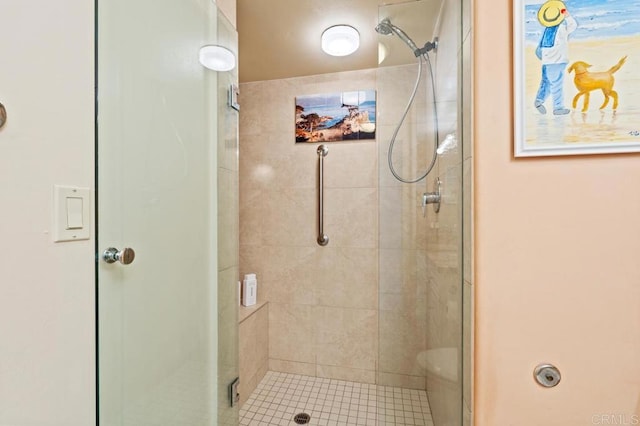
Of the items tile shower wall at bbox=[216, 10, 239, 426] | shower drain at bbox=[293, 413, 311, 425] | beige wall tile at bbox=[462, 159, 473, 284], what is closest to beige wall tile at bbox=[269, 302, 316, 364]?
shower drain at bbox=[293, 413, 311, 425]

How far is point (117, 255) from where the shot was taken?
0.85m

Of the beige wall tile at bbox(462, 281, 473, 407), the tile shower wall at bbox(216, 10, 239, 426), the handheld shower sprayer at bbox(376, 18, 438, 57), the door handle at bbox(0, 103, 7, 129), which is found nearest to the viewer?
the door handle at bbox(0, 103, 7, 129)

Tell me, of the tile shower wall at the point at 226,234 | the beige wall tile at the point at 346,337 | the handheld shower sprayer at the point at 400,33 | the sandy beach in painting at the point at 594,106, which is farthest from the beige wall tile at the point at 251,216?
the sandy beach in painting at the point at 594,106

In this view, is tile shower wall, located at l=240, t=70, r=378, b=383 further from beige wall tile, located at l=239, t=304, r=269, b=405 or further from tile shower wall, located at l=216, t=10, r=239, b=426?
tile shower wall, located at l=216, t=10, r=239, b=426

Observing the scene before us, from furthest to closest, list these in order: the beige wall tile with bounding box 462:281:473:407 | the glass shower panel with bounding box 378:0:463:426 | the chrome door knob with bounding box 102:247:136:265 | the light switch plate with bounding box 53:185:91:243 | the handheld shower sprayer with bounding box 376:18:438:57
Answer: the handheld shower sprayer with bounding box 376:18:438:57
the glass shower panel with bounding box 378:0:463:426
the beige wall tile with bounding box 462:281:473:407
the chrome door knob with bounding box 102:247:136:265
the light switch plate with bounding box 53:185:91:243

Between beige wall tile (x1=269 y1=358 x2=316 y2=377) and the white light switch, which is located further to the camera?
beige wall tile (x1=269 y1=358 x2=316 y2=377)

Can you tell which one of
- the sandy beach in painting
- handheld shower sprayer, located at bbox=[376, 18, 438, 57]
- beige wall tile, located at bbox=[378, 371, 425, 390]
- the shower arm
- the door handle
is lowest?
beige wall tile, located at bbox=[378, 371, 425, 390]

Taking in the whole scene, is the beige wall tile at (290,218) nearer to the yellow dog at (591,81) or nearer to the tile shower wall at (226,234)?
the tile shower wall at (226,234)

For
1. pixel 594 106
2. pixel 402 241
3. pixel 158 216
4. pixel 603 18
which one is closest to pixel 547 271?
pixel 594 106

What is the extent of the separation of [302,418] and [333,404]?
22 centimetres

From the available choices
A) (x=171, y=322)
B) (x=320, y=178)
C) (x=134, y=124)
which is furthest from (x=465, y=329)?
(x=320, y=178)

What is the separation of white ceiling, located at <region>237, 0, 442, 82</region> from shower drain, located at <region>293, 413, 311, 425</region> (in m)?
2.07

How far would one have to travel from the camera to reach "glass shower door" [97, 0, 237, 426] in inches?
33.4

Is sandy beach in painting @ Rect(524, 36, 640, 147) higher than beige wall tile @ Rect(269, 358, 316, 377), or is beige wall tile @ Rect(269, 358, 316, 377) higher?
sandy beach in painting @ Rect(524, 36, 640, 147)
